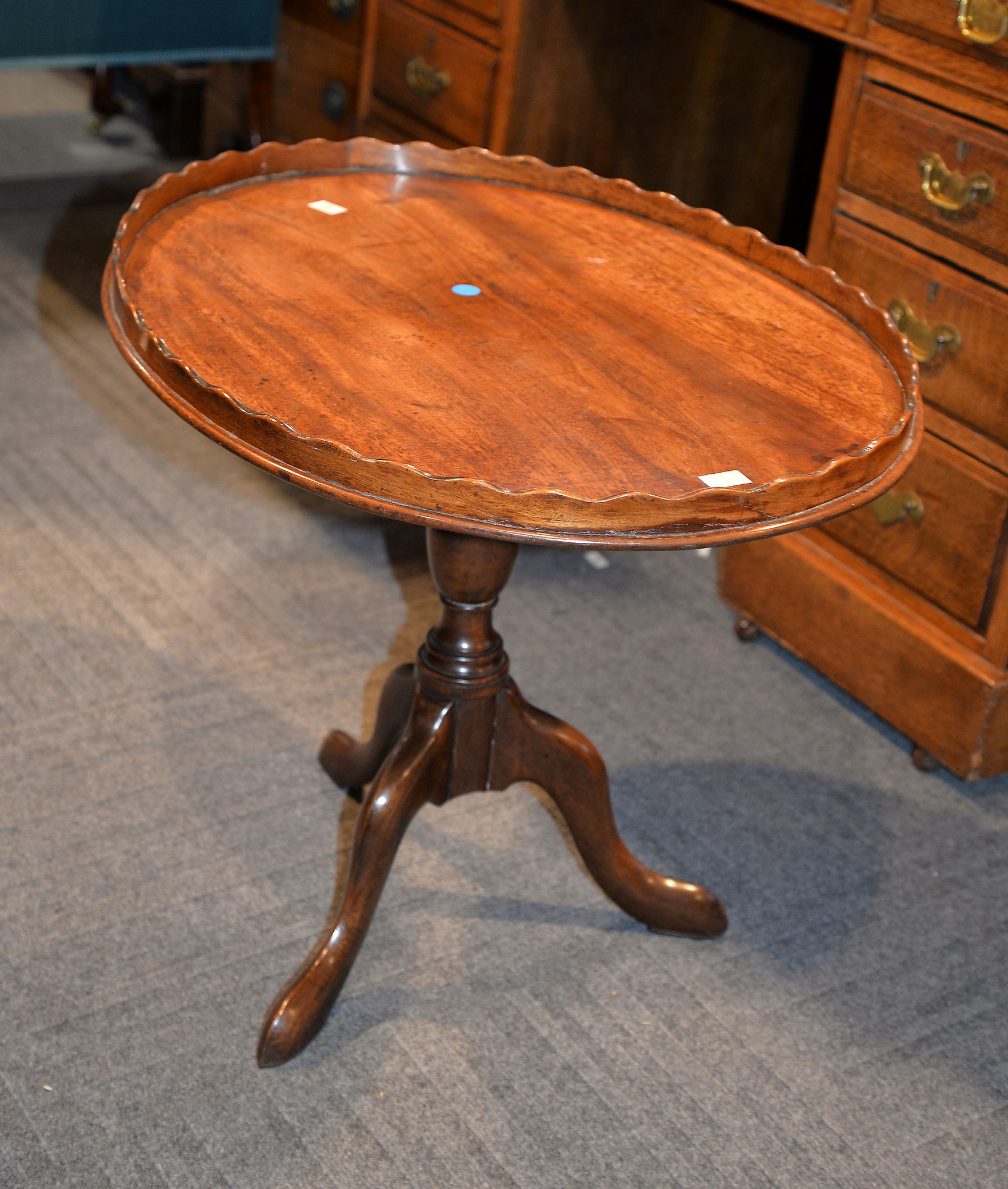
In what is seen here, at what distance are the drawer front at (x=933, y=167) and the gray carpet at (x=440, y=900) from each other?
26.9 inches

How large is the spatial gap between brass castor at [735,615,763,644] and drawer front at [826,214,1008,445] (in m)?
0.48

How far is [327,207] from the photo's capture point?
1425 mm

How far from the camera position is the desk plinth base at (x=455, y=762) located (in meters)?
1.34

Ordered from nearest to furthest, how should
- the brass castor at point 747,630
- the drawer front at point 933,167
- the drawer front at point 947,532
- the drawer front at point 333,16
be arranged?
the drawer front at point 933,167
the drawer front at point 947,532
the brass castor at point 747,630
the drawer front at point 333,16

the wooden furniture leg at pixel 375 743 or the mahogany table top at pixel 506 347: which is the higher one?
the mahogany table top at pixel 506 347

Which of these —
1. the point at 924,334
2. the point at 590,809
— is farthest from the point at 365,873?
the point at 924,334

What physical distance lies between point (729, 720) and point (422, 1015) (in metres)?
0.68

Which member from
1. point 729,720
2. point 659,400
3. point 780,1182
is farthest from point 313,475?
point 729,720

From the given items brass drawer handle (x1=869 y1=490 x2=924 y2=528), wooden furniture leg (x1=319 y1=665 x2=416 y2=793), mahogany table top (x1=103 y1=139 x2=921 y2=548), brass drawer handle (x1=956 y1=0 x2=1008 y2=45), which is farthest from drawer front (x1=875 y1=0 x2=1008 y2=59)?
wooden furniture leg (x1=319 y1=665 x2=416 y2=793)

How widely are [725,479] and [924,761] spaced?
99 centimetres

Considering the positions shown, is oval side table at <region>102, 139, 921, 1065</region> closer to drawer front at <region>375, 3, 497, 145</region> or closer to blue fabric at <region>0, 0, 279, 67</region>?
drawer front at <region>375, 3, 497, 145</region>

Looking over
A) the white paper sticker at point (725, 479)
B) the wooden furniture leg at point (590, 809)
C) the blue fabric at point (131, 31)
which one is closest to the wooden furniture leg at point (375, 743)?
the wooden furniture leg at point (590, 809)

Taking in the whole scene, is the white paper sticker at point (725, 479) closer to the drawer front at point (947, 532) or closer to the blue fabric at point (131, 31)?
the drawer front at point (947, 532)

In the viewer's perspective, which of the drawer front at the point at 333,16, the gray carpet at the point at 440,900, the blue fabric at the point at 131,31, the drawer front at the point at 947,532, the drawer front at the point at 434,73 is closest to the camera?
the gray carpet at the point at 440,900
